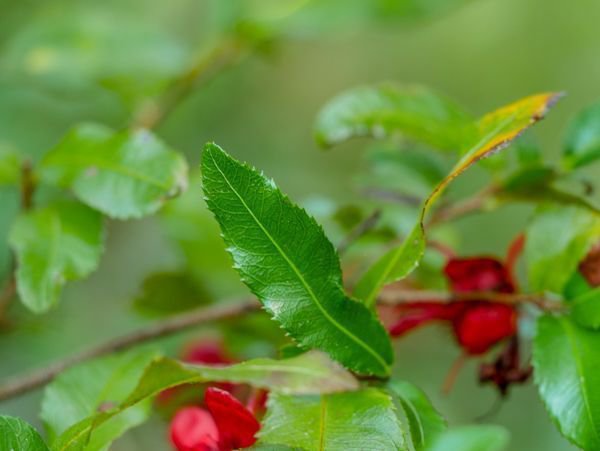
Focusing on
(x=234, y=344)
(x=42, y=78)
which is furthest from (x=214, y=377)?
(x=42, y=78)

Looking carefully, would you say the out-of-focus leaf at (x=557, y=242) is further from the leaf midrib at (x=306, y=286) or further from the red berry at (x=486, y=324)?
the leaf midrib at (x=306, y=286)

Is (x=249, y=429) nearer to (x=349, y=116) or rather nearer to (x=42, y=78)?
(x=349, y=116)

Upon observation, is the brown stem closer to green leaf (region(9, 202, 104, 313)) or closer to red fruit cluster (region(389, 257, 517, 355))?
green leaf (region(9, 202, 104, 313))

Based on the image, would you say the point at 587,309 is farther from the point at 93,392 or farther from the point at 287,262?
the point at 93,392

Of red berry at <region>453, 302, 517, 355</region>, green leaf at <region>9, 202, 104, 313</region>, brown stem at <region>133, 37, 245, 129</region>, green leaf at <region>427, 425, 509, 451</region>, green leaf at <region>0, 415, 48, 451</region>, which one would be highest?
brown stem at <region>133, 37, 245, 129</region>

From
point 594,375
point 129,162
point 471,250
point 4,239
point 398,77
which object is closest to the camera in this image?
point 594,375

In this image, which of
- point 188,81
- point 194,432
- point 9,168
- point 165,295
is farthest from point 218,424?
point 188,81

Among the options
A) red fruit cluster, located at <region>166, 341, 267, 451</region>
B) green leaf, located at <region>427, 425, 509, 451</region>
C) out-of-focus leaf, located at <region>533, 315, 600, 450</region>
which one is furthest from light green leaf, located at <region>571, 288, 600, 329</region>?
red fruit cluster, located at <region>166, 341, 267, 451</region>
